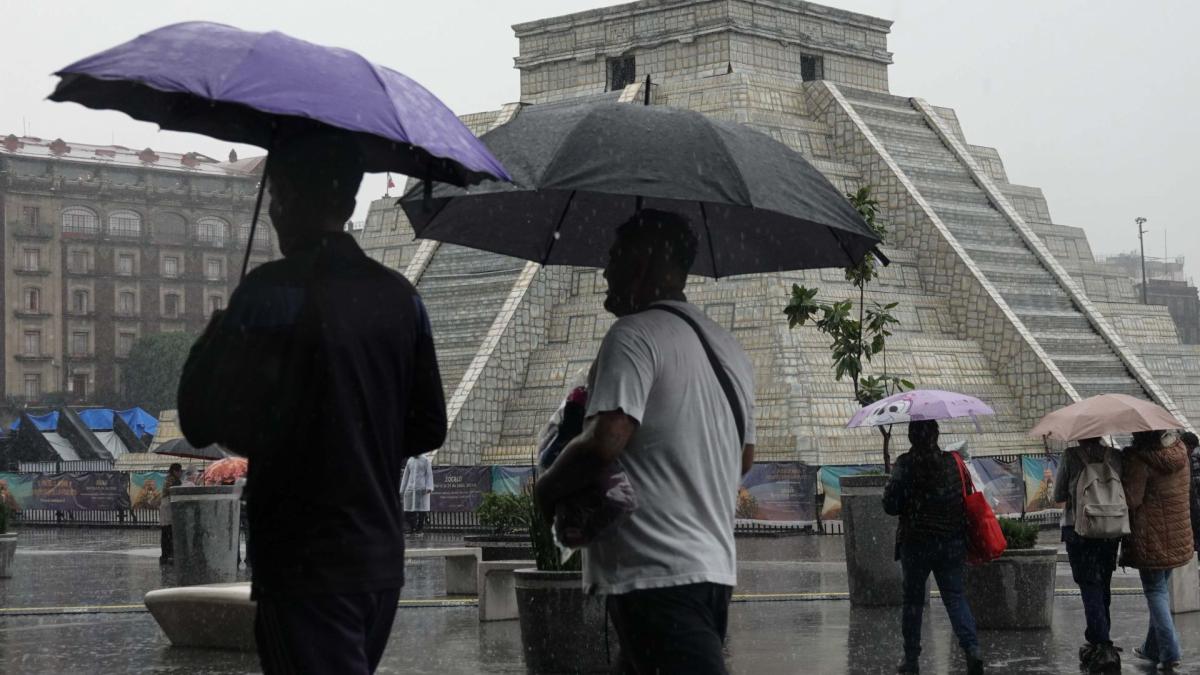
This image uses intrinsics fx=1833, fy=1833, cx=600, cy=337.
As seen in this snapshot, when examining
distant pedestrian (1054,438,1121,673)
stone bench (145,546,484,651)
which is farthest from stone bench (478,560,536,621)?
distant pedestrian (1054,438,1121,673)

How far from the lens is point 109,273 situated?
9881 cm

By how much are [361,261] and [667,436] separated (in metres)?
1.29

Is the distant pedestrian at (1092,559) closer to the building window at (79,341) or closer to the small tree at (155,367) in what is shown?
the small tree at (155,367)

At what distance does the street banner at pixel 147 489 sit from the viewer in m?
38.8

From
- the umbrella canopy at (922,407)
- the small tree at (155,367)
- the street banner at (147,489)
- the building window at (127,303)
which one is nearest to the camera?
the umbrella canopy at (922,407)

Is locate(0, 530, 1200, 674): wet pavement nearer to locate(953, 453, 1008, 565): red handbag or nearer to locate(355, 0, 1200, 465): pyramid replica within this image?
locate(953, 453, 1008, 565): red handbag

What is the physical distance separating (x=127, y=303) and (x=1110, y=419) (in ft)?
301

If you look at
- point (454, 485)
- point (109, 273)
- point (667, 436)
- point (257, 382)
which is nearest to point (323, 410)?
point (257, 382)

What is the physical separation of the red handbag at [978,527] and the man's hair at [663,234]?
659 centimetres

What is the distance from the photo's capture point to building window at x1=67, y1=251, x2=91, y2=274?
9731 cm

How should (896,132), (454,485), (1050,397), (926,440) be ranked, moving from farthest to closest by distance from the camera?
(896,132) < (1050,397) < (454,485) < (926,440)

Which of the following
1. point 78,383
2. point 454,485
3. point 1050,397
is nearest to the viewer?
point 454,485

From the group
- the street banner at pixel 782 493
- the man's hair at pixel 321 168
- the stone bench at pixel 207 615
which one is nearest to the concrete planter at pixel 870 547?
the stone bench at pixel 207 615

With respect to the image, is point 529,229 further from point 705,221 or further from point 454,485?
point 454,485
